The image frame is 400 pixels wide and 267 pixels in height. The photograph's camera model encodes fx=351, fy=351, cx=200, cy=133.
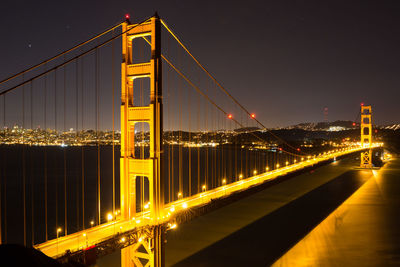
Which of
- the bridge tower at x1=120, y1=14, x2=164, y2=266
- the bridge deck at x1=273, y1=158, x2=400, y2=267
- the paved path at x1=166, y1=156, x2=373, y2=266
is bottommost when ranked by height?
the paved path at x1=166, y1=156, x2=373, y2=266

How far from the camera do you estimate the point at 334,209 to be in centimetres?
2827

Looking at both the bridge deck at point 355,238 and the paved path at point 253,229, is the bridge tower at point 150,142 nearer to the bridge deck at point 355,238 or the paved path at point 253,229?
the paved path at point 253,229

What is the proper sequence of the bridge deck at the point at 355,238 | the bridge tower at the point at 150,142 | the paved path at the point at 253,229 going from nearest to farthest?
the bridge tower at the point at 150,142 → the bridge deck at the point at 355,238 → the paved path at the point at 253,229

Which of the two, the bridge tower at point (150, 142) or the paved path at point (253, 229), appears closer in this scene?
the bridge tower at point (150, 142)

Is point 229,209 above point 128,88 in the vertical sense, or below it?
below

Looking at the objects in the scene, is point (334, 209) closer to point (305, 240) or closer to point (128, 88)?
point (305, 240)

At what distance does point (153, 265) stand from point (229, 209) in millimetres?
19618

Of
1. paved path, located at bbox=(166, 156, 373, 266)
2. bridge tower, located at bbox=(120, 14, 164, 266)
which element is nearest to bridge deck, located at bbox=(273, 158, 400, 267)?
paved path, located at bbox=(166, 156, 373, 266)

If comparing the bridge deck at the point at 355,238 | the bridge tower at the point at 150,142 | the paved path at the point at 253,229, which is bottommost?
the paved path at the point at 253,229

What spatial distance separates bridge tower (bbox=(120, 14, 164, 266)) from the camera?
10367mm

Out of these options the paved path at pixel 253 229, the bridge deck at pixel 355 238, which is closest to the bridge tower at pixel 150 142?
the paved path at pixel 253 229

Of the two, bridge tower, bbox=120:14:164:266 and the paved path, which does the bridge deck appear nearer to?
the paved path

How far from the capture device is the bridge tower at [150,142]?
10.4 meters

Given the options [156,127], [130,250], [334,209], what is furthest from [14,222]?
[334,209]
